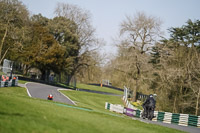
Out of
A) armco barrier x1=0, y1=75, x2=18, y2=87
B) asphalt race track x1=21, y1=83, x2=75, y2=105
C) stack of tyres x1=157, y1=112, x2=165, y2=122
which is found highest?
armco barrier x1=0, y1=75, x2=18, y2=87

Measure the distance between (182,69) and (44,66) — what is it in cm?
3031

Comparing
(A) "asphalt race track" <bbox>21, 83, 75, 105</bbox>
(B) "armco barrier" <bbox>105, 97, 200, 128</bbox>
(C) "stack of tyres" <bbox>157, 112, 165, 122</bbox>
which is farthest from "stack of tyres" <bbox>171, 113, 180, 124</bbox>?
(A) "asphalt race track" <bbox>21, 83, 75, 105</bbox>

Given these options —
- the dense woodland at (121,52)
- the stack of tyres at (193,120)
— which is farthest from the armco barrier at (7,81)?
the stack of tyres at (193,120)

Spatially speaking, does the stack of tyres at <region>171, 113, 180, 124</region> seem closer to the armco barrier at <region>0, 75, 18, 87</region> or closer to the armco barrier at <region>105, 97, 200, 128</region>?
the armco barrier at <region>105, 97, 200, 128</region>

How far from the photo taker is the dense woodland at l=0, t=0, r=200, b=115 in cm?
4150

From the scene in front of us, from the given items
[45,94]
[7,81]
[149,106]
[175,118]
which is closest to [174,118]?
[175,118]

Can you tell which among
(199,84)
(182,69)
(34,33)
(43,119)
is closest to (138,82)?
(182,69)

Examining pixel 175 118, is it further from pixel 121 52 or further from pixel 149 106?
pixel 121 52

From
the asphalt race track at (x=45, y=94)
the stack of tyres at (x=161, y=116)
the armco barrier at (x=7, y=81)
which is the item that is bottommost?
the stack of tyres at (x=161, y=116)

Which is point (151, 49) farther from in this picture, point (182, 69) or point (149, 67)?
point (182, 69)

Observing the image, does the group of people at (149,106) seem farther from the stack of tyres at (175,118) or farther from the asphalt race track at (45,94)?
the asphalt race track at (45,94)

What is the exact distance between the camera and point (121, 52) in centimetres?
4647

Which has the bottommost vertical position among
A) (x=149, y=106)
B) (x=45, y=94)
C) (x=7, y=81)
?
(x=45, y=94)

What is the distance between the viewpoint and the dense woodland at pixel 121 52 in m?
41.5
